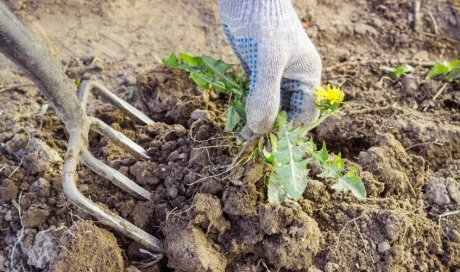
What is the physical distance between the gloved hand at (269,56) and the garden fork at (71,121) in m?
0.61

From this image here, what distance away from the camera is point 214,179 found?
2.24 meters

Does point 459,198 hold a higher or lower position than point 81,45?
lower

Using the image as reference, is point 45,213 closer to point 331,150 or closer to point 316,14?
point 331,150

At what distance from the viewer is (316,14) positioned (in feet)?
11.9

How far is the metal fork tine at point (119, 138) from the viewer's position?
2389mm

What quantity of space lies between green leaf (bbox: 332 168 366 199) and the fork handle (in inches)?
46.0

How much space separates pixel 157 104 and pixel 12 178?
857 mm

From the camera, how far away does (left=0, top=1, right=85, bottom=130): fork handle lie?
5.87 feet

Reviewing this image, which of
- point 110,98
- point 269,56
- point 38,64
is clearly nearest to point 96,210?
point 38,64

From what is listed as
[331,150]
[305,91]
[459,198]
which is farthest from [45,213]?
[459,198]

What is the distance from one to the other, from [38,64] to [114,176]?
589 millimetres

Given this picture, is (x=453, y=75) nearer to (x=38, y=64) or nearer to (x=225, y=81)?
(x=225, y=81)

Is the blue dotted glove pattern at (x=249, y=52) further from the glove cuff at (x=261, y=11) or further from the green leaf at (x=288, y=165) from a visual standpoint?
the green leaf at (x=288, y=165)

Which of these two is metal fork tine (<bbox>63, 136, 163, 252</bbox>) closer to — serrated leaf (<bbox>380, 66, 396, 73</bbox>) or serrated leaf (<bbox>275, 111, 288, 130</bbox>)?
serrated leaf (<bbox>275, 111, 288, 130</bbox>)
